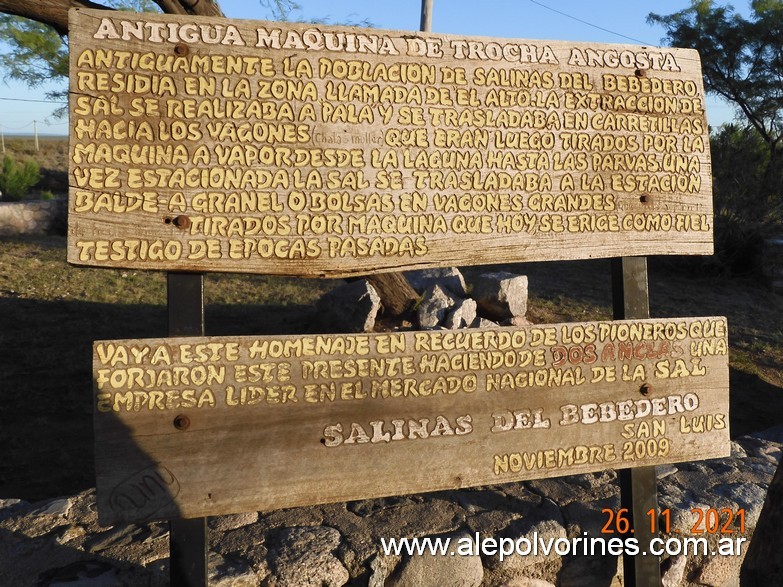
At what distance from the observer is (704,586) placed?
2.89 meters

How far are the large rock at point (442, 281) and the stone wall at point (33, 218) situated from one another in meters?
5.41

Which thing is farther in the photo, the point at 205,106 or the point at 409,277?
the point at 409,277

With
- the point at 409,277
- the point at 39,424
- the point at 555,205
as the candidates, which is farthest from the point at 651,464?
the point at 409,277

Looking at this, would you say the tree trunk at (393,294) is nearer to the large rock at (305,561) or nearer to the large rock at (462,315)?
the large rock at (462,315)

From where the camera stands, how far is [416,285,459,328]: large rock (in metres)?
6.37

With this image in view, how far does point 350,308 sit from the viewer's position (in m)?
6.40

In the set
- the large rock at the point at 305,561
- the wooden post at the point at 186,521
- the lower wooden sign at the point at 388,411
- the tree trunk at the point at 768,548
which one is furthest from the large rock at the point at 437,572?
the tree trunk at the point at 768,548

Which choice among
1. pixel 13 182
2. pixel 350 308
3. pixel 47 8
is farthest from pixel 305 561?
pixel 13 182

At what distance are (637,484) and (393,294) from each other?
13.6 ft

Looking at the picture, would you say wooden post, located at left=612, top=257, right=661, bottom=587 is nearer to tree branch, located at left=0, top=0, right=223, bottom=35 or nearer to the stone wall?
tree branch, located at left=0, top=0, right=223, bottom=35

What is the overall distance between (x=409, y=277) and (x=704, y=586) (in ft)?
15.7

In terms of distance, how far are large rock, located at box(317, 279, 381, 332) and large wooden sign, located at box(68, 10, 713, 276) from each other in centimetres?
391

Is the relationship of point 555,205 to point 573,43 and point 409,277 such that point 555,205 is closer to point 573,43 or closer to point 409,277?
point 573,43
